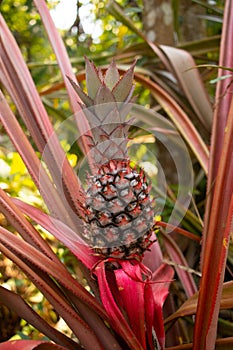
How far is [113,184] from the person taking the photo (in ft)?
2.04

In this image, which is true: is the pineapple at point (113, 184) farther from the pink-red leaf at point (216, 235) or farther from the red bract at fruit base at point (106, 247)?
the pink-red leaf at point (216, 235)

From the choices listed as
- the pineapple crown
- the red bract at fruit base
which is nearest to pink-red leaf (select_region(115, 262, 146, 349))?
the red bract at fruit base

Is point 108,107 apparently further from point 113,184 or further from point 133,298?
point 133,298

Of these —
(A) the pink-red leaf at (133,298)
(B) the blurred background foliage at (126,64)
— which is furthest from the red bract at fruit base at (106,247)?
(B) the blurred background foliage at (126,64)

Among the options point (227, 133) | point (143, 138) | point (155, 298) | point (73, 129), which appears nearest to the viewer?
point (227, 133)

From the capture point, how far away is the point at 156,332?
2.16ft

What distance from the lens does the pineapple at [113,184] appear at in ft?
2.02

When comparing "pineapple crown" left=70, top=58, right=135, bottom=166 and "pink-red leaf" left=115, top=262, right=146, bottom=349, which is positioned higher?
"pineapple crown" left=70, top=58, right=135, bottom=166

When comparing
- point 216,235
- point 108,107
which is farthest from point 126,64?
point 216,235

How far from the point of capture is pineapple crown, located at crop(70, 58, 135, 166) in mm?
617

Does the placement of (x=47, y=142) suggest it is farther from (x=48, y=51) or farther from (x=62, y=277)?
(x=48, y=51)

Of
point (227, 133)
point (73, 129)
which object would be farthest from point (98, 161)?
point (73, 129)

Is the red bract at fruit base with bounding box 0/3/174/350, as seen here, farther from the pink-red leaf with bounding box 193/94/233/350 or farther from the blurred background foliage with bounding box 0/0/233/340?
the blurred background foliage with bounding box 0/0/233/340

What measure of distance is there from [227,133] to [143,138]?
75 centimetres
